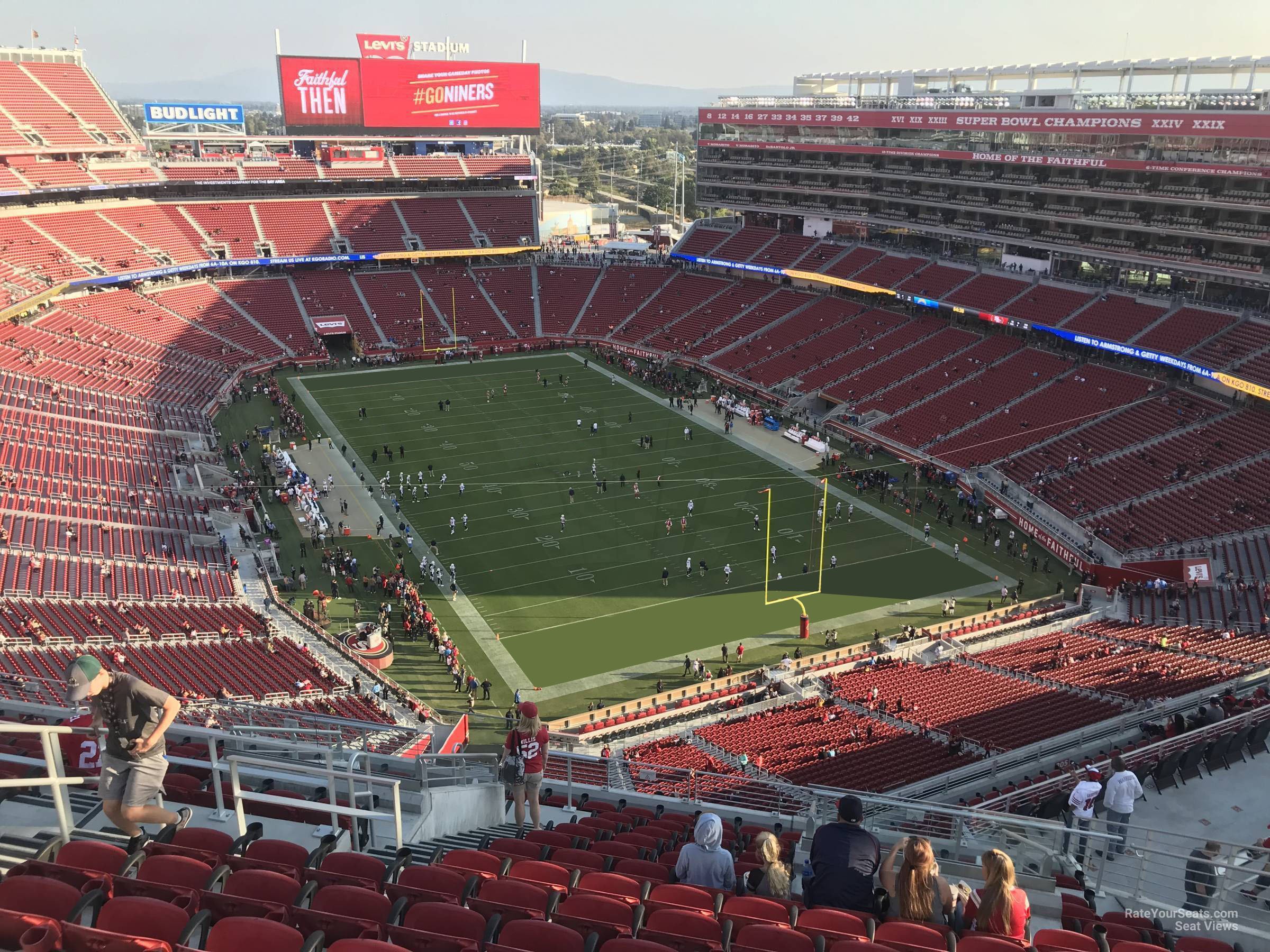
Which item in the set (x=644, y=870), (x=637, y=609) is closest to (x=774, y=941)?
(x=644, y=870)

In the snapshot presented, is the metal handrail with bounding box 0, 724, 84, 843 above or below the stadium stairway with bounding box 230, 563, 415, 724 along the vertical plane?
above

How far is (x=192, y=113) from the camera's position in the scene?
6500 cm

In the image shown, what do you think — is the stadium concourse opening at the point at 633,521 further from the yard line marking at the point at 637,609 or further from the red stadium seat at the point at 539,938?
the yard line marking at the point at 637,609

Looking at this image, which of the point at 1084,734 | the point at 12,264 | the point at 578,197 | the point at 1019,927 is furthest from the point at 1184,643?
the point at 578,197

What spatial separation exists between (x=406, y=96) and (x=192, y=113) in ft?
46.7

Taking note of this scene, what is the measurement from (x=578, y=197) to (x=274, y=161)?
8213 centimetres

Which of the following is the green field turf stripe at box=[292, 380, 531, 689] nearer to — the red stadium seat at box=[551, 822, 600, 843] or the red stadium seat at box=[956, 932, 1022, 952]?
the red stadium seat at box=[551, 822, 600, 843]

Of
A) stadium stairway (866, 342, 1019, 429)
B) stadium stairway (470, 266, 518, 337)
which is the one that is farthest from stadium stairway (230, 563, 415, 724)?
stadium stairway (470, 266, 518, 337)

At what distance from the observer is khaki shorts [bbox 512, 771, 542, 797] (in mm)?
9445

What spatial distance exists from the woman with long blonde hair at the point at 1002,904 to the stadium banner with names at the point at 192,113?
69.0 m

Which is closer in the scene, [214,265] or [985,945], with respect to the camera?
[985,945]

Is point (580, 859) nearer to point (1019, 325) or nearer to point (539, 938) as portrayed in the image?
point (539, 938)

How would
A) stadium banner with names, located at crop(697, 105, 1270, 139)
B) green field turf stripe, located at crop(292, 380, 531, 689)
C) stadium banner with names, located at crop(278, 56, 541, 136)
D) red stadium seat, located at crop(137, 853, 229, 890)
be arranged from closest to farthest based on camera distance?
1. red stadium seat, located at crop(137, 853, 229, 890)
2. green field turf stripe, located at crop(292, 380, 531, 689)
3. stadium banner with names, located at crop(697, 105, 1270, 139)
4. stadium banner with names, located at crop(278, 56, 541, 136)

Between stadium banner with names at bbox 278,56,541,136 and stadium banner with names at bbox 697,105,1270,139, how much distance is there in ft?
46.6
